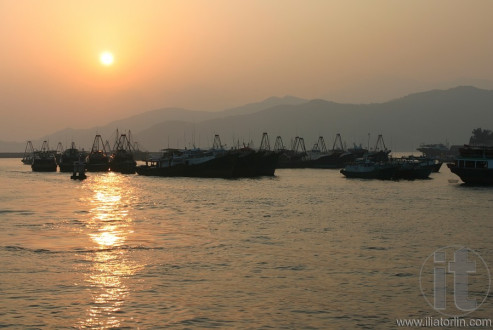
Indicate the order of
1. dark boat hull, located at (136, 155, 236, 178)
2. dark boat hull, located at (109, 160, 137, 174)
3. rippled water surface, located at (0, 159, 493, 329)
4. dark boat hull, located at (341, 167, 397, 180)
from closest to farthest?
rippled water surface, located at (0, 159, 493, 329) → dark boat hull, located at (341, 167, 397, 180) → dark boat hull, located at (136, 155, 236, 178) → dark boat hull, located at (109, 160, 137, 174)

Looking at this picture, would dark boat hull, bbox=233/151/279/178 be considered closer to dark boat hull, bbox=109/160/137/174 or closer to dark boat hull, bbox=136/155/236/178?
dark boat hull, bbox=136/155/236/178

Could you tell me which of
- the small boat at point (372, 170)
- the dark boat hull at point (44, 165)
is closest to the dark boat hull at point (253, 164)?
the small boat at point (372, 170)

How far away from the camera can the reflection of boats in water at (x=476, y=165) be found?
101m

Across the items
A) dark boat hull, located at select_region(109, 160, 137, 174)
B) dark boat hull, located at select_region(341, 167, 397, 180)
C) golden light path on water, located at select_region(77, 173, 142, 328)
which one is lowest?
golden light path on water, located at select_region(77, 173, 142, 328)

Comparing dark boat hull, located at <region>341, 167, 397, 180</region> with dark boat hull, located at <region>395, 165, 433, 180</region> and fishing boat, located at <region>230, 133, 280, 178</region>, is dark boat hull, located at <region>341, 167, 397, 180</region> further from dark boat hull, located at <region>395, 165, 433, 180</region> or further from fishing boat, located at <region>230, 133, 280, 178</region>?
fishing boat, located at <region>230, 133, 280, 178</region>

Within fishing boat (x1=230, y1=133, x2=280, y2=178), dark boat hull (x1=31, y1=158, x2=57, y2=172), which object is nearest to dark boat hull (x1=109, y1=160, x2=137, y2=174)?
dark boat hull (x1=31, y1=158, x2=57, y2=172)

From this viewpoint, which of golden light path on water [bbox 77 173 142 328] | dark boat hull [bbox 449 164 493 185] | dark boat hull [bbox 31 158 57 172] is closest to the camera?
golden light path on water [bbox 77 173 142 328]

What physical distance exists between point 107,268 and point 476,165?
83436 millimetres

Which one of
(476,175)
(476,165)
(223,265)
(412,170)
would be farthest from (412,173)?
(223,265)

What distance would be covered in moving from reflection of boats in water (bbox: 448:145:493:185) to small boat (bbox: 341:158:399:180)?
20.6 meters

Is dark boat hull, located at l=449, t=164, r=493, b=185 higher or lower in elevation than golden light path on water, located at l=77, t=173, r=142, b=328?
higher

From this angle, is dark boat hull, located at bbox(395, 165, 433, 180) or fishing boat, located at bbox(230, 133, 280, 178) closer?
dark boat hull, located at bbox(395, 165, 433, 180)

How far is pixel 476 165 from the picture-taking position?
102m

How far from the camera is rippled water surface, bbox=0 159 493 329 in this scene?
21250mm
